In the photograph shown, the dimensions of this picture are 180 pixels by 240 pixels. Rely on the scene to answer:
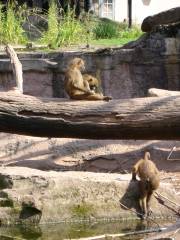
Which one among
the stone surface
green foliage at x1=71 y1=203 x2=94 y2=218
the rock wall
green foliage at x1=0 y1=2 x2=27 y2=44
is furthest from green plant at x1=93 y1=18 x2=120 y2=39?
green foliage at x1=71 y1=203 x2=94 y2=218

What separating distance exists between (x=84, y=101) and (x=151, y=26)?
22.0 feet

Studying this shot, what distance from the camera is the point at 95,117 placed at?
10.5m

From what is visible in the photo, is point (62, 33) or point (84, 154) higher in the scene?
point (62, 33)

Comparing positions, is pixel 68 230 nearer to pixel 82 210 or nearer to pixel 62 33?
pixel 82 210

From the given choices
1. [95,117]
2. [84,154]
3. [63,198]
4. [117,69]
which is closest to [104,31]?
[117,69]

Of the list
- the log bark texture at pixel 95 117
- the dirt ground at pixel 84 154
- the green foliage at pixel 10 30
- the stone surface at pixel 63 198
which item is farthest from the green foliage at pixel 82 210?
the green foliage at pixel 10 30

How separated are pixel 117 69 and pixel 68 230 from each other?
699cm

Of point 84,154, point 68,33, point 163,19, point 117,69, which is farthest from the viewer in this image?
point 68,33

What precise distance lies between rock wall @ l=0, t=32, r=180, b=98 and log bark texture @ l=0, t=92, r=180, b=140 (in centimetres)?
507

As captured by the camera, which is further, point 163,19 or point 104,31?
point 104,31

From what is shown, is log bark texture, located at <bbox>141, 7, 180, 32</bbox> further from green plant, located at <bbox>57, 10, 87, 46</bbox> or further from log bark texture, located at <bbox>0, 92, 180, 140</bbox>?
log bark texture, located at <bbox>0, 92, 180, 140</bbox>

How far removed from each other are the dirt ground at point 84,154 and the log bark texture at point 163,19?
4.47 metres

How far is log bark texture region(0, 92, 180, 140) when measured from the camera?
10.4 m

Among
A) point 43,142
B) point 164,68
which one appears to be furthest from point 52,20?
point 43,142
